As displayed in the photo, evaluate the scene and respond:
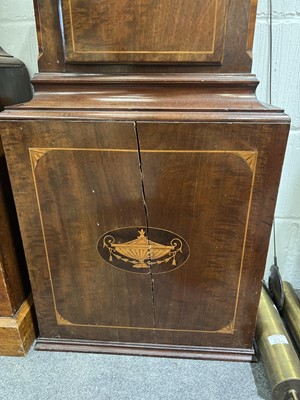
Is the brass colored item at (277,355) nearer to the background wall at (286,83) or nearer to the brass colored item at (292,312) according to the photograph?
the brass colored item at (292,312)

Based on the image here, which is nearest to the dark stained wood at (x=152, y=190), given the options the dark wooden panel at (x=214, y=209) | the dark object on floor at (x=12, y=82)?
the dark wooden panel at (x=214, y=209)

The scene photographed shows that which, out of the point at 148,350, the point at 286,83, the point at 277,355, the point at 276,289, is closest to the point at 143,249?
the point at 148,350

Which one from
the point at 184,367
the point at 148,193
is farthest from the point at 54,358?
the point at 148,193

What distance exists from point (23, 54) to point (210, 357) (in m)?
1.28

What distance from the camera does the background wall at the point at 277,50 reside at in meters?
1.13

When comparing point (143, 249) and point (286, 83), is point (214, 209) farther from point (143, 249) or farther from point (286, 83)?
point (286, 83)

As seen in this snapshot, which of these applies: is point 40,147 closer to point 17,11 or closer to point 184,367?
point 17,11

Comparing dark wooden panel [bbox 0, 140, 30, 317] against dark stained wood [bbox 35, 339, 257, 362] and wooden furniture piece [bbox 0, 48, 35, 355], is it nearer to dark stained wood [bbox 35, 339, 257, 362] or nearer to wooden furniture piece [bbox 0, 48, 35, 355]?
wooden furniture piece [bbox 0, 48, 35, 355]

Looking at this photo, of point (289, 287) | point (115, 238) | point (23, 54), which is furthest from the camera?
point (289, 287)

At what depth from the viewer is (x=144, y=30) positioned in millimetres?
818

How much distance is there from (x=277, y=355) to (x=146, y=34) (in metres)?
0.99

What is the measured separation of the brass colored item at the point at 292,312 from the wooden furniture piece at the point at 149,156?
225 millimetres

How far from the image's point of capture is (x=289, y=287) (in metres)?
1.35

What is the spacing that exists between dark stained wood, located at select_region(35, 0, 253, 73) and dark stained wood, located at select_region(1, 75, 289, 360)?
0.05 meters
